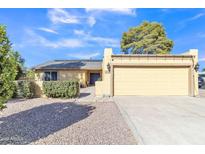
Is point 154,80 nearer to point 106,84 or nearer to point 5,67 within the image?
point 106,84

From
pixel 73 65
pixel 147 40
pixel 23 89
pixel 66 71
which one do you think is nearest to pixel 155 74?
pixel 23 89

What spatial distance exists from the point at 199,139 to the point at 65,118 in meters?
4.70

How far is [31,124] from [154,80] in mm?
11857

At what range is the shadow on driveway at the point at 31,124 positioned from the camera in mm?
5871

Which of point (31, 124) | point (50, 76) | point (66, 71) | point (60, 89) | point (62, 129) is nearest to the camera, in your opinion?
point (62, 129)

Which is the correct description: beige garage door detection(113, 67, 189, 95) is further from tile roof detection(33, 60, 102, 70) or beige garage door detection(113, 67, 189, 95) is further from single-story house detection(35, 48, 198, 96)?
tile roof detection(33, 60, 102, 70)

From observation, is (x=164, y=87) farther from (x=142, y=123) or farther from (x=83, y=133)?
(x=83, y=133)

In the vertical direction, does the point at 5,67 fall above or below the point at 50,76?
above

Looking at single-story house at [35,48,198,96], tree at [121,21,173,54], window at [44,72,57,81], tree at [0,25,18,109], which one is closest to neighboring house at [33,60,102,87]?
window at [44,72,57,81]

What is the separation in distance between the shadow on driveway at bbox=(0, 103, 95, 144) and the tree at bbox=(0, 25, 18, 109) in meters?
1.07

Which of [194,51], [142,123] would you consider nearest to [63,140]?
[142,123]

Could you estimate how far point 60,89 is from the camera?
47.7 feet

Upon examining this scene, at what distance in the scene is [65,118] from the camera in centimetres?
837

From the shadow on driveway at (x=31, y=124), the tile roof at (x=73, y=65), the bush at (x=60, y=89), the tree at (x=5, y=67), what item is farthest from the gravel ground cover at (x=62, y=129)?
the tile roof at (x=73, y=65)
